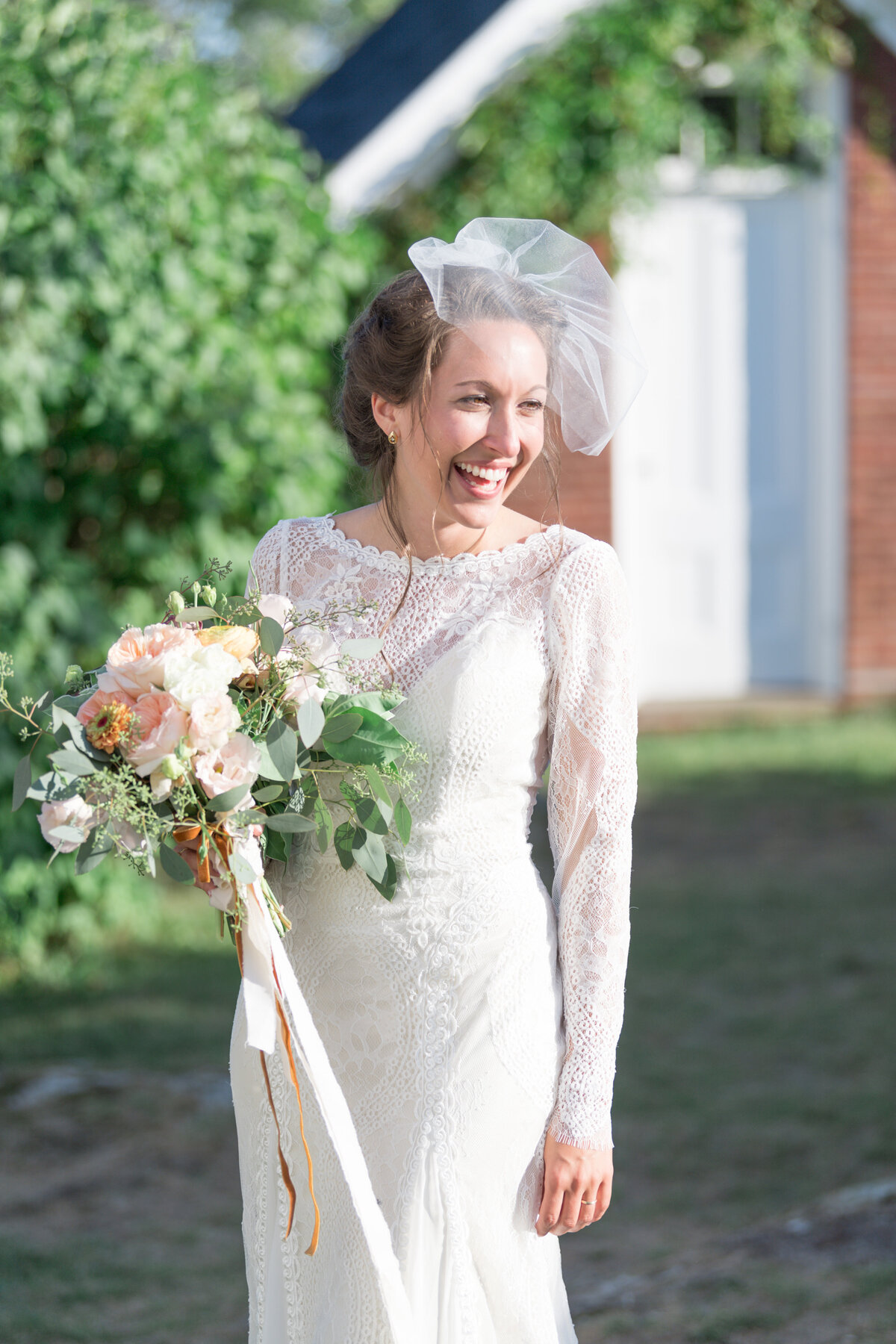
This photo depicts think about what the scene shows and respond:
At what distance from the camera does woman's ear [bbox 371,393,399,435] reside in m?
2.29

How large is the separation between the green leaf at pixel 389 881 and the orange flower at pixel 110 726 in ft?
1.46

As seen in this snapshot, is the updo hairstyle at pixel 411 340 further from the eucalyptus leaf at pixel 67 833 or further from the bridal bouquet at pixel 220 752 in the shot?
the eucalyptus leaf at pixel 67 833

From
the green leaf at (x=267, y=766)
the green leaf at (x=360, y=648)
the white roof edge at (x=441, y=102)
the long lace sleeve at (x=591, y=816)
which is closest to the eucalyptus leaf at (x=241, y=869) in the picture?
the green leaf at (x=267, y=766)

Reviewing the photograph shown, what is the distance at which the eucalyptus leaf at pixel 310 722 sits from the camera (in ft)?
6.35

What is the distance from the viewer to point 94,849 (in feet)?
6.26

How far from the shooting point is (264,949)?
2.04 m

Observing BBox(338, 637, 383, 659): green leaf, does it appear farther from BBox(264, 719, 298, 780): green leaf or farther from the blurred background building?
the blurred background building

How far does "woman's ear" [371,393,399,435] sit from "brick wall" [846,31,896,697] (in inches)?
297

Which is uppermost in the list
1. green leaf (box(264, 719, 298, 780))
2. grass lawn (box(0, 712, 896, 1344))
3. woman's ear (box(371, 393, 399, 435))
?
woman's ear (box(371, 393, 399, 435))

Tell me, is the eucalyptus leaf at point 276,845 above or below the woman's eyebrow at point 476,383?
below

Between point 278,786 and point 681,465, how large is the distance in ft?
25.5

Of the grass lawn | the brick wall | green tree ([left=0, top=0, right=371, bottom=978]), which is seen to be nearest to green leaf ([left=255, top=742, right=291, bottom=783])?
the grass lawn

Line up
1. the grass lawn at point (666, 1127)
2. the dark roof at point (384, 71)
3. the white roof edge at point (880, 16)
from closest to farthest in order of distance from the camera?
1. the grass lawn at point (666, 1127)
2. the dark roof at point (384, 71)
3. the white roof edge at point (880, 16)

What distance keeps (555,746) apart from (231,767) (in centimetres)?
52
